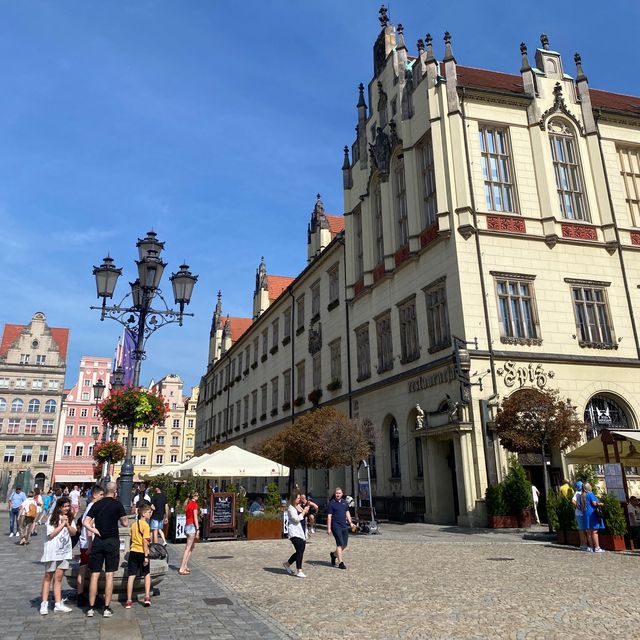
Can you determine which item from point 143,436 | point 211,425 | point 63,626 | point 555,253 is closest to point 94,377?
point 143,436

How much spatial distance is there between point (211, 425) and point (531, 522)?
2140 inches

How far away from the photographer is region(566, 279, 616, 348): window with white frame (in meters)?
23.5

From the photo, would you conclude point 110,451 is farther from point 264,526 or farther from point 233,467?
point 264,526

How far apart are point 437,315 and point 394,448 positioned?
6.85 meters

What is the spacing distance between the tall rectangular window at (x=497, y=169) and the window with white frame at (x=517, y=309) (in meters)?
3.30

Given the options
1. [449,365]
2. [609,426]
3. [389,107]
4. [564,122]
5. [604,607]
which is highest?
[389,107]

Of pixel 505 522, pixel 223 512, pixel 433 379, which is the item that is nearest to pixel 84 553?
pixel 223 512

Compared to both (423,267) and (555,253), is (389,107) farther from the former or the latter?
(555,253)

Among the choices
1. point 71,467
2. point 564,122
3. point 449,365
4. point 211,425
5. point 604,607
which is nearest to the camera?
point 604,607

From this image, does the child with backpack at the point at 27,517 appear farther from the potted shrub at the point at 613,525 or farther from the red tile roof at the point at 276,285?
the red tile roof at the point at 276,285

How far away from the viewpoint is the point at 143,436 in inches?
3497

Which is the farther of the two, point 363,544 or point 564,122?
point 564,122

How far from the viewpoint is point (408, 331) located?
25844 millimetres

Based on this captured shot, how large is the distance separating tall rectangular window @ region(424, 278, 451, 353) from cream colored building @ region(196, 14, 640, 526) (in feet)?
0.27
